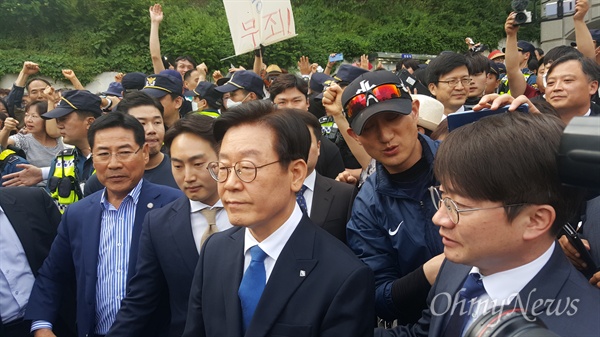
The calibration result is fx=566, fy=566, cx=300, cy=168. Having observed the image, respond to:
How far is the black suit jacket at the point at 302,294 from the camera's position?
6.41 ft

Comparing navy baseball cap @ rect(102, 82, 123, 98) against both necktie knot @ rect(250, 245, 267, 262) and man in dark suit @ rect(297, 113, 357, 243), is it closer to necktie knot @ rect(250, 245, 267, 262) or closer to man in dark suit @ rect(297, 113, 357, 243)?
man in dark suit @ rect(297, 113, 357, 243)

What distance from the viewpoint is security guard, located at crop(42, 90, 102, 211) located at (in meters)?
4.48

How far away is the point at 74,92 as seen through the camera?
4.96 metres

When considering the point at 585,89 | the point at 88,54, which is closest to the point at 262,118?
the point at 585,89

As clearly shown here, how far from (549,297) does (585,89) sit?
2697mm

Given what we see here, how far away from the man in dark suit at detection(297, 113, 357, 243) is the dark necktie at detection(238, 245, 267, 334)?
1044 millimetres

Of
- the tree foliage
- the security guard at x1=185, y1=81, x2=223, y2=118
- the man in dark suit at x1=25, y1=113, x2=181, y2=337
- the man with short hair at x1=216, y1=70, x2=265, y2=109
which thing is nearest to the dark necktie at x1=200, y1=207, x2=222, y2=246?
the man in dark suit at x1=25, y1=113, x2=181, y2=337

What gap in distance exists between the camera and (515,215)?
1.57 meters

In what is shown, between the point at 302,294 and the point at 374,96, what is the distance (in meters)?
Answer: 1.04

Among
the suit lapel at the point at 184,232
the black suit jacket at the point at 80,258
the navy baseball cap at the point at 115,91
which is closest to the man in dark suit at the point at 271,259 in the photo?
the suit lapel at the point at 184,232

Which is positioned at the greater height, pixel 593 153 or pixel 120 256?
pixel 593 153

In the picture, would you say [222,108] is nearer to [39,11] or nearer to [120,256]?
[120,256]

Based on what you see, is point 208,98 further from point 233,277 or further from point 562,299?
point 562,299

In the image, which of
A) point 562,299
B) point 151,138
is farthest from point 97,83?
point 562,299
